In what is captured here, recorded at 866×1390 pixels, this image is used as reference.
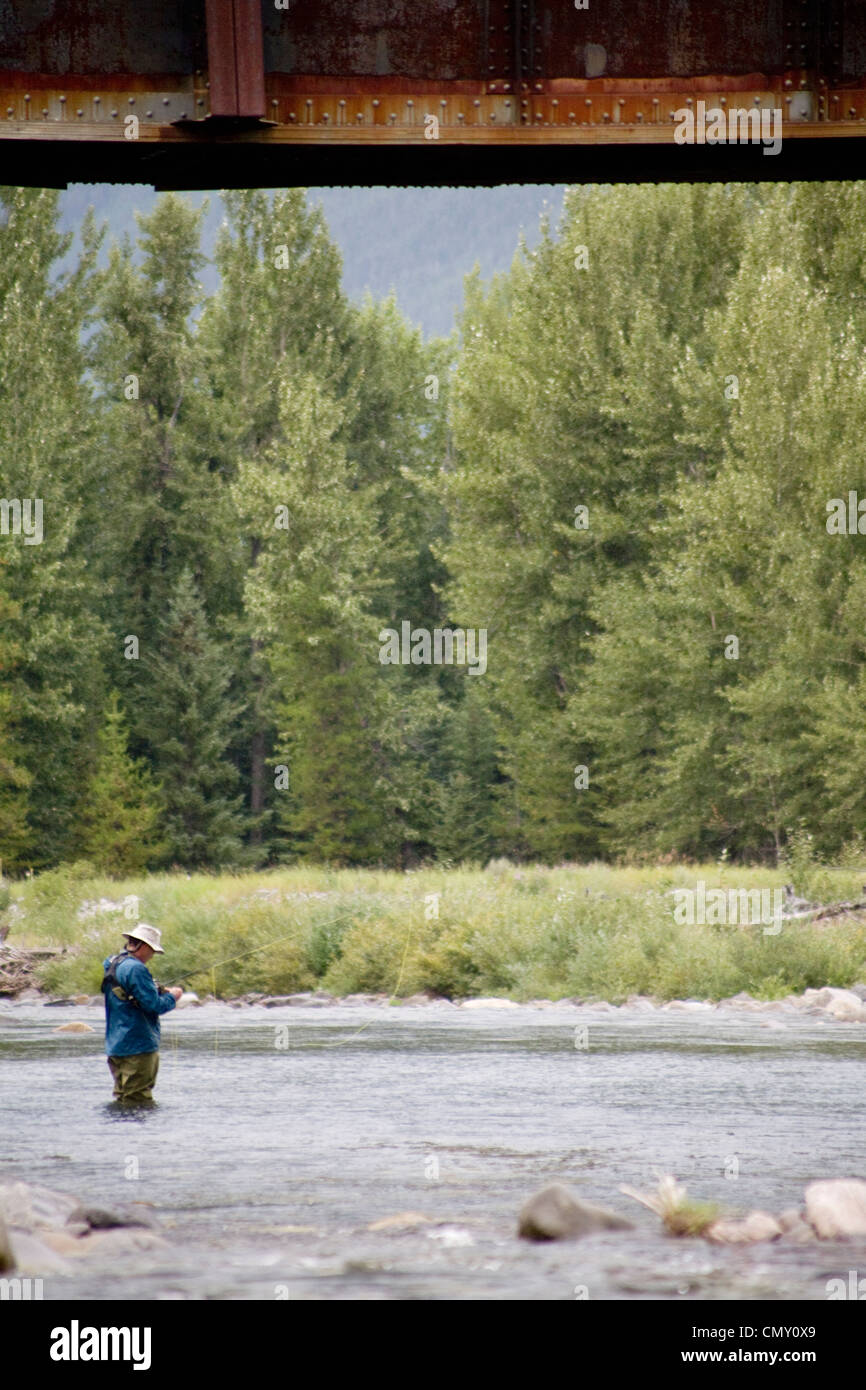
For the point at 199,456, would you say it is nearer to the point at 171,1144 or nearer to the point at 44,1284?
the point at 171,1144

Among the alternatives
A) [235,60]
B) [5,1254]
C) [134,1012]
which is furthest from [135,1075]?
[235,60]

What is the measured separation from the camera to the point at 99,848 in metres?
44.2

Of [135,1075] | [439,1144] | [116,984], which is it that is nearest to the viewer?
[439,1144]

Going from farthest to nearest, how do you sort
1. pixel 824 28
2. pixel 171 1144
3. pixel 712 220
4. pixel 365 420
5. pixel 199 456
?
pixel 365 420 < pixel 199 456 < pixel 712 220 < pixel 171 1144 < pixel 824 28

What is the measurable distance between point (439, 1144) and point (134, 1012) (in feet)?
8.32

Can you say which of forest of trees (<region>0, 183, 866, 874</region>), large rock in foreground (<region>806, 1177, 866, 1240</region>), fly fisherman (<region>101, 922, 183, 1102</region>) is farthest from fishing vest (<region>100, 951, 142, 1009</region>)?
forest of trees (<region>0, 183, 866, 874</region>)

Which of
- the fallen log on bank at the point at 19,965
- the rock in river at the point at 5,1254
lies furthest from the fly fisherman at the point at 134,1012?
the fallen log on bank at the point at 19,965

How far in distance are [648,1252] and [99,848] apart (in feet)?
121

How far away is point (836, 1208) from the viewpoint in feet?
29.3

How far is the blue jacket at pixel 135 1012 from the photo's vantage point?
12086 millimetres

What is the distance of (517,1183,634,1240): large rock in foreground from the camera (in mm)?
8789

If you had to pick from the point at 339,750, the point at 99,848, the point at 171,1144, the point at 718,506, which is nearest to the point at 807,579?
the point at 718,506

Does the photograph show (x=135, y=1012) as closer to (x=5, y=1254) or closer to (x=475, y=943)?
(x=5, y=1254)

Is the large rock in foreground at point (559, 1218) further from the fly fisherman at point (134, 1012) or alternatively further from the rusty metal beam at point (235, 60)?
the rusty metal beam at point (235, 60)
